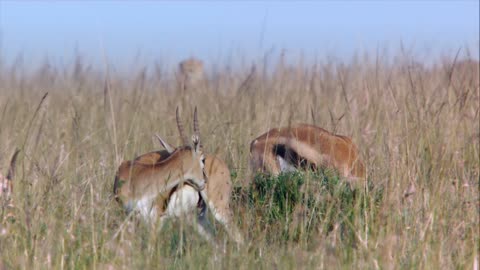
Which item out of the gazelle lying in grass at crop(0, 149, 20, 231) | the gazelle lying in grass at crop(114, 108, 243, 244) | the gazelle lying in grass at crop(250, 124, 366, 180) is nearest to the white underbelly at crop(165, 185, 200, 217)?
the gazelle lying in grass at crop(114, 108, 243, 244)

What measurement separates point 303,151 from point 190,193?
1.60m

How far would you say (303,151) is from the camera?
6.93 m

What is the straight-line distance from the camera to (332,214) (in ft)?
17.6

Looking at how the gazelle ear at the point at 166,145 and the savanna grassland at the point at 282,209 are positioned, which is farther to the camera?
the gazelle ear at the point at 166,145

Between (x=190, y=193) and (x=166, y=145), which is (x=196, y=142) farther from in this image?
(x=190, y=193)

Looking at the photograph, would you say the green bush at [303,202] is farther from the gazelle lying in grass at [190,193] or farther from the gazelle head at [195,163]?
the gazelle head at [195,163]

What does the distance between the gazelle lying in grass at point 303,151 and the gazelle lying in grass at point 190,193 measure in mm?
981

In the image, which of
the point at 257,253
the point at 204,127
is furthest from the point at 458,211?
the point at 204,127

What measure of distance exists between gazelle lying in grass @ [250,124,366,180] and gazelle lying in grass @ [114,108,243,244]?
3.22 ft

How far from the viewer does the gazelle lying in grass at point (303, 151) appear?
6.70 metres

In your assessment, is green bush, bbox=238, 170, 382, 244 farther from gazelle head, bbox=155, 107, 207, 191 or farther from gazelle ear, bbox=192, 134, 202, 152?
gazelle ear, bbox=192, 134, 202, 152

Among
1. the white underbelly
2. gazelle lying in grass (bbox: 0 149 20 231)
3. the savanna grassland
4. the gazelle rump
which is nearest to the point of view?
the savanna grassland

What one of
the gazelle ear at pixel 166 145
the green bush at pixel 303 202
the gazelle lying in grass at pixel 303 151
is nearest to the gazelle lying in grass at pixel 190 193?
the gazelle ear at pixel 166 145

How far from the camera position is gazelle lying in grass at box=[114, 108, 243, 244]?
5258 mm
